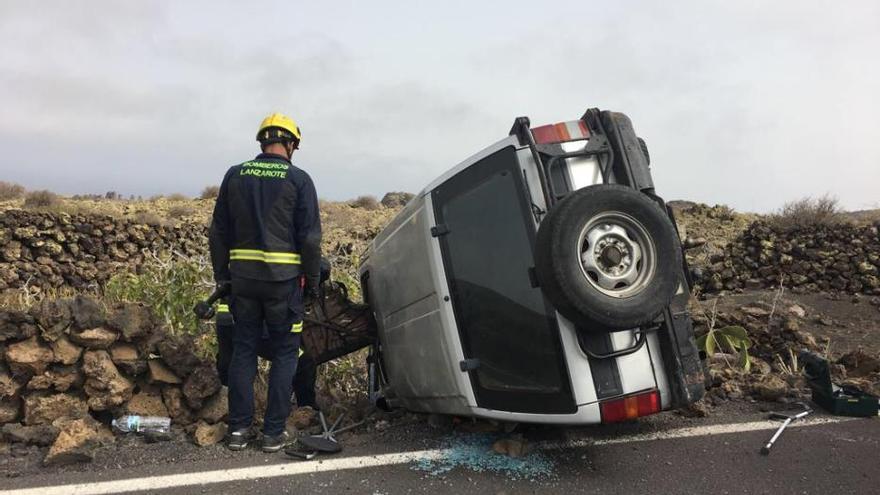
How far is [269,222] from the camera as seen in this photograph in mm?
3648

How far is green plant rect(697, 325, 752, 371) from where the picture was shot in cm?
516

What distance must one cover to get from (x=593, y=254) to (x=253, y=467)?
2190 millimetres

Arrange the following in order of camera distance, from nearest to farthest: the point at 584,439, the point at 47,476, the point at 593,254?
the point at 593,254 < the point at 47,476 < the point at 584,439

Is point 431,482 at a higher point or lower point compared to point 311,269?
lower

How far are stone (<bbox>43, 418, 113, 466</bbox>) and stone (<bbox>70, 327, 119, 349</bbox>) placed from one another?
50 centimetres

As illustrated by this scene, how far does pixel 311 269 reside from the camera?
3.77m

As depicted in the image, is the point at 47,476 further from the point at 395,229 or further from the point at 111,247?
the point at 111,247

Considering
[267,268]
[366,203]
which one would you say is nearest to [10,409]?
[267,268]

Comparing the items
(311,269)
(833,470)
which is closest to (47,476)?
→ (311,269)

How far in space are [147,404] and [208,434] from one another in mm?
635

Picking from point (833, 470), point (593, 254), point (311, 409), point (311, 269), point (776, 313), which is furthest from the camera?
point (776, 313)

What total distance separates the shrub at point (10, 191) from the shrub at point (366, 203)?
14.7 meters

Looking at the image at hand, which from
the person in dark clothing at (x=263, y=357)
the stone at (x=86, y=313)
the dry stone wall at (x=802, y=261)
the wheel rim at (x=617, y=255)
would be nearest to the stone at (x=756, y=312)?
the wheel rim at (x=617, y=255)

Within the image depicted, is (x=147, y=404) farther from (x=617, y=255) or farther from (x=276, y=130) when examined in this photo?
(x=617, y=255)
